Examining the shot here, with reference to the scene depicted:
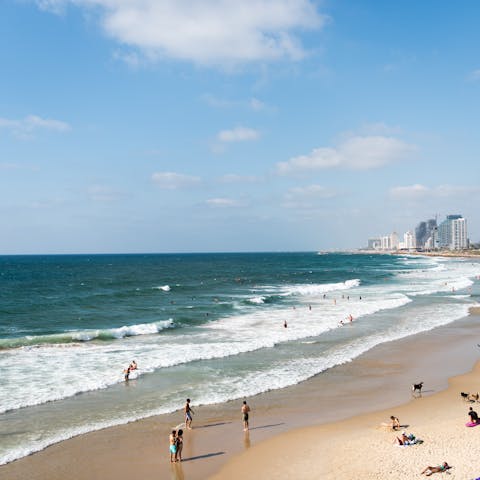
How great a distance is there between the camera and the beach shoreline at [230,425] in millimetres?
14000

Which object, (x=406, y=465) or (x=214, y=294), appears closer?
(x=406, y=465)

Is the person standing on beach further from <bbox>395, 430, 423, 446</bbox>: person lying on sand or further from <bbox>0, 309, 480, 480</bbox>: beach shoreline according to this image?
<bbox>395, 430, 423, 446</bbox>: person lying on sand

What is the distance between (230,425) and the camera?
56.6ft

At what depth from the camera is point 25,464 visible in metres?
14.3

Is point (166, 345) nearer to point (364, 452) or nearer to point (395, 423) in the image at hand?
point (395, 423)

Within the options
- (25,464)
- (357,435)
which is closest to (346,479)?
(357,435)

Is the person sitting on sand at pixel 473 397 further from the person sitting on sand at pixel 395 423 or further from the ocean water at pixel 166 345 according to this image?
the ocean water at pixel 166 345

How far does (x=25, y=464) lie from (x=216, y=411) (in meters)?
7.04

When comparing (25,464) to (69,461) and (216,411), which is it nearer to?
(69,461)

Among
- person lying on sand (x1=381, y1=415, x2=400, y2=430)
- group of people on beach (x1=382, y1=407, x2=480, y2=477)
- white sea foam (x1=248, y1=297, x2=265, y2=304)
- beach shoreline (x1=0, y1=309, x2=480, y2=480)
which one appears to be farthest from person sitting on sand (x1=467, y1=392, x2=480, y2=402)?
white sea foam (x1=248, y1=297, x2=265, y2=304)

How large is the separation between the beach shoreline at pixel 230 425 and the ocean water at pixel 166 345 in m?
0.96

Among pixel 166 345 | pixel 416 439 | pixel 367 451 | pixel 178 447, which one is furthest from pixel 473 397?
pixel 166 345

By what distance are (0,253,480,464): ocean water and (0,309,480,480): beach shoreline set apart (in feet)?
3.14

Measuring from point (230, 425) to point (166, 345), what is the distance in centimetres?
1540
